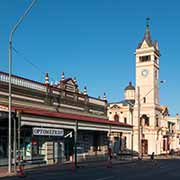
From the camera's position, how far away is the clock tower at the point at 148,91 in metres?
86.9

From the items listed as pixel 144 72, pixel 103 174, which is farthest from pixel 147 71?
pixel 103 174

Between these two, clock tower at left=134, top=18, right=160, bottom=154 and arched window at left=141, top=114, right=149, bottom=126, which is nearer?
clock tower at left=134, top=18, right=160, bottom=154

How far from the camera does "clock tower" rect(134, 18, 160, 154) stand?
3423 inches

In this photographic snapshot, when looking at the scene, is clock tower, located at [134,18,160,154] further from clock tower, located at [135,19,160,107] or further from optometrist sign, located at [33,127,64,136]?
optometrist sign, located at [33,127,64,136]

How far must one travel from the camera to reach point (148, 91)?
284 ft

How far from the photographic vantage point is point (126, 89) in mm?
103062

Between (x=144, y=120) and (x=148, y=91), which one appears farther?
(x=144, y=120)

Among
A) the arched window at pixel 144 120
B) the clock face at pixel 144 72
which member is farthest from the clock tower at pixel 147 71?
the arched window at pixel 144 120

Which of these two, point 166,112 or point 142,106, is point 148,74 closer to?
point 142,106

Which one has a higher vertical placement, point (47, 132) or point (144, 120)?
point (144, 120)

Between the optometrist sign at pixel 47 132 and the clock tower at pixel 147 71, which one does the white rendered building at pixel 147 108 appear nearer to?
the clock tower at pixel 147 71

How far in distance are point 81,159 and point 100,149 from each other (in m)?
7.65

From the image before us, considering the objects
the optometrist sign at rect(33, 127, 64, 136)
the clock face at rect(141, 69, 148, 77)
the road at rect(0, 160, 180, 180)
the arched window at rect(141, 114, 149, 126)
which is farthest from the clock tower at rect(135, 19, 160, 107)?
the road at rect(0, 160, 180, 180)

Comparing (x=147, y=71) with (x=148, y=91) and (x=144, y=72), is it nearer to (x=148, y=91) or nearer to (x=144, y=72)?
(x=144, y=72)
